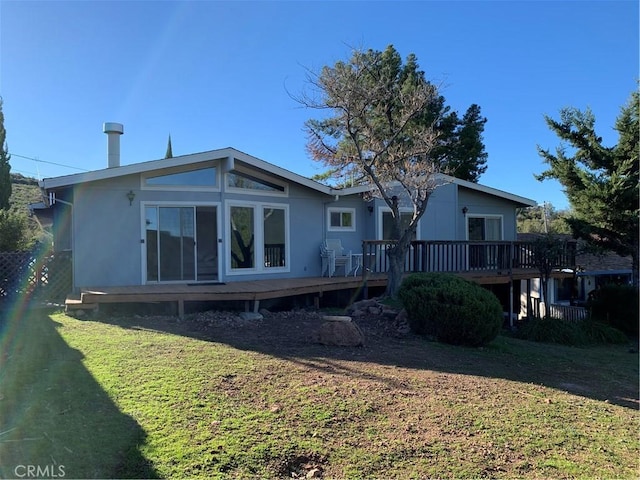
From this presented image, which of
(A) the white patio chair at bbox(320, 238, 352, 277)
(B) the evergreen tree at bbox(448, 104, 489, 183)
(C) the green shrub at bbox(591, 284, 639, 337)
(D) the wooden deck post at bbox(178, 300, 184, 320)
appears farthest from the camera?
(B) the evergreen tree at bbox(448, 104, 489, 183)

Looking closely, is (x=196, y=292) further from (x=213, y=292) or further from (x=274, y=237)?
(x=274, y=237)

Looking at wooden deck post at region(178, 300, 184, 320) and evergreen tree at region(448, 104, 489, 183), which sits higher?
evergreen tree at region(448, 104, 489, 183)

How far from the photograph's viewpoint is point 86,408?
369 centimetres

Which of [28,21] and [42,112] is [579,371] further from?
[42,112]

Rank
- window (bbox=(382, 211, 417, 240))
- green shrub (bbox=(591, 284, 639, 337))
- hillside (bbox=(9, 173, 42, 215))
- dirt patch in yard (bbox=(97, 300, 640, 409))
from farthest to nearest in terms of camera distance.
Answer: hillside (bbox=(9, 173, 42, 215)), window (bbox=(382, 211, 417, 240)), green shrub (bbox=(591, 284, 639, 337)), dirt patch in yard (bbox=(97, 300, 640, 409))

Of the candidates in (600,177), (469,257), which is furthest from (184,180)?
(600,177)

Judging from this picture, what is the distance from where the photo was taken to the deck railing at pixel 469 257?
12820 millimetres

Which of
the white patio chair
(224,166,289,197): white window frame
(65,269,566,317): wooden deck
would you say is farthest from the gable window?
(65,269,566,317): wooden deck

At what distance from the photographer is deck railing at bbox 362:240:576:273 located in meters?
12.8

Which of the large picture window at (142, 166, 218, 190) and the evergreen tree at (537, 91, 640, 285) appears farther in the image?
the evergreen tree at (537, 91, 640, 285)

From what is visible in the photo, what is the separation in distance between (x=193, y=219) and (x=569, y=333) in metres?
9.54

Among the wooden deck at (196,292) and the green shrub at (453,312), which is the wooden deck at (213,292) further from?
the green shrub at (453,312)

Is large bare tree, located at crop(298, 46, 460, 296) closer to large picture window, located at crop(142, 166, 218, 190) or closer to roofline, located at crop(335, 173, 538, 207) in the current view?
roofline, located at crop(335, 173, 538, 207)

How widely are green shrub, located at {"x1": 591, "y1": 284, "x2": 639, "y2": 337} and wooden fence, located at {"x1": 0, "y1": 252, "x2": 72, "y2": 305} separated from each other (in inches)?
596
